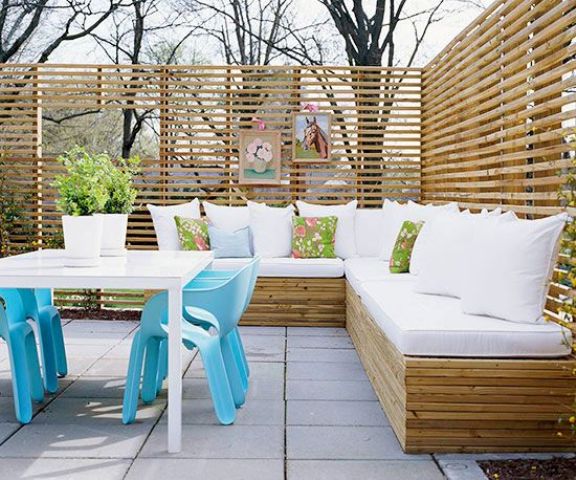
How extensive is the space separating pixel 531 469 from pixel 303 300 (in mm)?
3438

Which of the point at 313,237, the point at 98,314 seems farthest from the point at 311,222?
the point at 98,314

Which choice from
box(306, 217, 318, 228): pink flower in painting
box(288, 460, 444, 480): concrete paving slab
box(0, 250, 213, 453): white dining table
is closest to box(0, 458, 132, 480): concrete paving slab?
box(0, 250, 213, 453): white dining table

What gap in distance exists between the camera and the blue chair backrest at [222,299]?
10.7 feet

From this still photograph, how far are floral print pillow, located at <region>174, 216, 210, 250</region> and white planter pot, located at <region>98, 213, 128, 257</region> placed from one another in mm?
2271

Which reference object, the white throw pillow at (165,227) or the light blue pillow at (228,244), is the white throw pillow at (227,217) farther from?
the white throw pillow at (165,227)

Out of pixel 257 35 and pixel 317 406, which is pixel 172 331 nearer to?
pixel 317 406

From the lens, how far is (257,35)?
1070cm

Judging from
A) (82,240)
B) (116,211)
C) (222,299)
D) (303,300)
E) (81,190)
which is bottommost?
(303,300)

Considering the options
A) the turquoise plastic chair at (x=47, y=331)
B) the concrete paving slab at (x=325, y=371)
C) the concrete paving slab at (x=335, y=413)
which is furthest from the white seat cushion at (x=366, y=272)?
the turquoise plastic chair at (x=47, y=331)

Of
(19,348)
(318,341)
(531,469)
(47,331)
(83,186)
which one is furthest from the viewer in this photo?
(318,341)

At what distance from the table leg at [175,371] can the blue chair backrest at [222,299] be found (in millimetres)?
232

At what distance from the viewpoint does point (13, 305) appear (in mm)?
3551

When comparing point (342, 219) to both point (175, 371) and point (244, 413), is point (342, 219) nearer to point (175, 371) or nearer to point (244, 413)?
point (244, 413)

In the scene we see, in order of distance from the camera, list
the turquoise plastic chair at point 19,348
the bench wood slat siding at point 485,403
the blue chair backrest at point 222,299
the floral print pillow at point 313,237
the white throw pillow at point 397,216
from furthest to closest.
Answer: the floral print pillow at point 313,237 < the white throw pillow at point 397,216 < the turquoise plastic chair at point 19,348 < the blue chair backrest at point 222,299 < the bench wood slat siding at point 485,403
